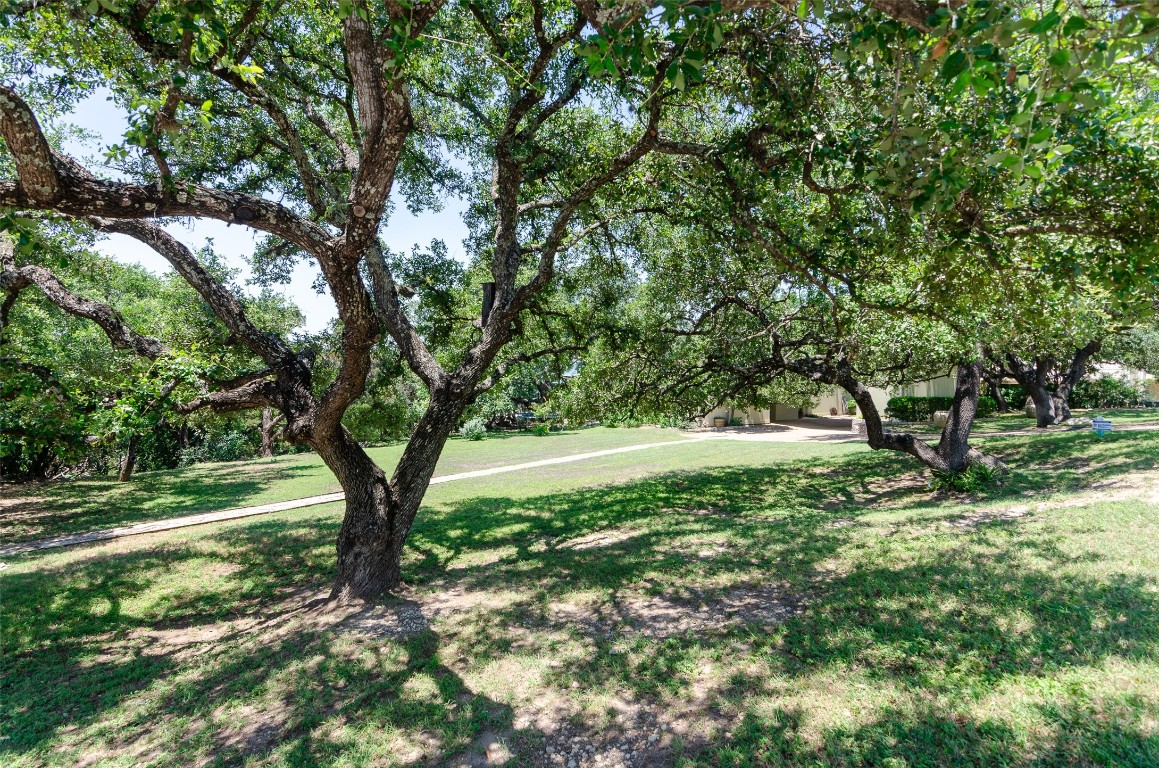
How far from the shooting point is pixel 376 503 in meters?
5.65

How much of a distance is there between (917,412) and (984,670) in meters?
27.1

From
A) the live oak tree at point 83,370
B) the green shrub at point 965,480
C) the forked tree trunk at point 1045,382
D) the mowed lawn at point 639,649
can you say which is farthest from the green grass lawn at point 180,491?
the forked tree trunk at point 1045,382

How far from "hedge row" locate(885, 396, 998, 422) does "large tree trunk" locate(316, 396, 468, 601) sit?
2697 cm

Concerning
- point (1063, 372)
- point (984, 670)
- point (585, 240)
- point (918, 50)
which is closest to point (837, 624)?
point (984, 670)

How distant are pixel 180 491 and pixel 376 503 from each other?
12.6m

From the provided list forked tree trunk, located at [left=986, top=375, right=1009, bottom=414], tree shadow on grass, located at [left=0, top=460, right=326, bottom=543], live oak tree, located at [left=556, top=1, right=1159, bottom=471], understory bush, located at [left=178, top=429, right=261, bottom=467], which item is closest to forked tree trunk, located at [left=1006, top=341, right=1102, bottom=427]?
forked tree trunk, located at [left=986, top=375, right=1009, bottom=414]

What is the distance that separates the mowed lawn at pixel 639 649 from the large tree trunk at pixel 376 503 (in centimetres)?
37

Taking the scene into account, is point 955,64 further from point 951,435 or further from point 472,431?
point 472,431

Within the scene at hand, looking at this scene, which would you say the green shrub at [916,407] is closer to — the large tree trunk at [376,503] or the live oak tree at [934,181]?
the live oak tree at [934,181]

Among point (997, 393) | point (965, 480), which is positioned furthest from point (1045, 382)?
point (965, 480)

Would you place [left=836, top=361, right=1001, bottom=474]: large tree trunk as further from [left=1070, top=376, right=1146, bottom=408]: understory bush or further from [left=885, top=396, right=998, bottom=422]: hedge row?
[left=1070, top=376, right=1146, bottom=408]: understory bush

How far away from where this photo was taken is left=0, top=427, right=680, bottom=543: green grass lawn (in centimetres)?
1086

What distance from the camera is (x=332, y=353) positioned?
8328 millimetres

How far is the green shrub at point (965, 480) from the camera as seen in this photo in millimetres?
8930
